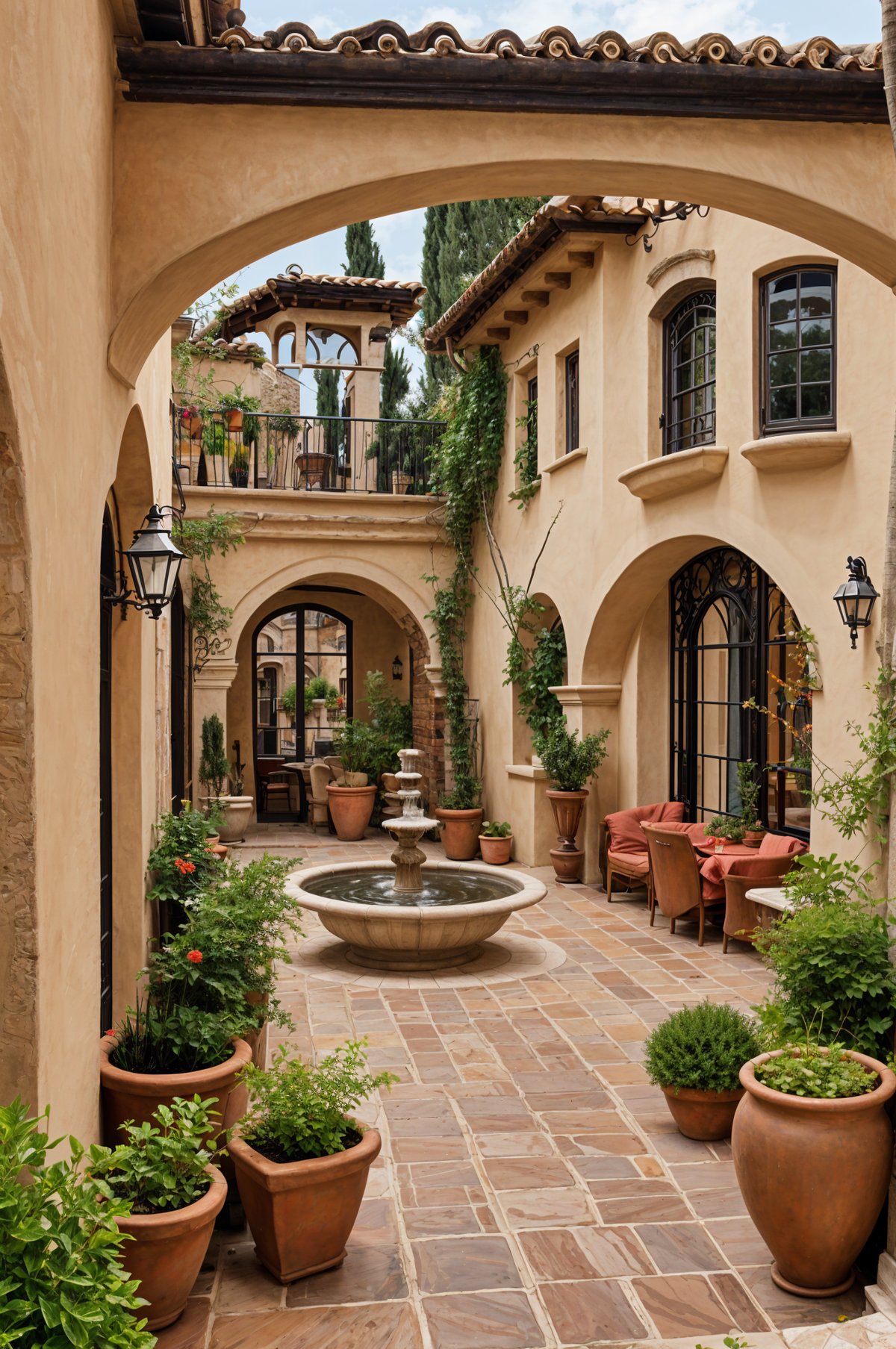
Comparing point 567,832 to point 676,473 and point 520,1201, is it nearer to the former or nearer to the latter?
point 676,473

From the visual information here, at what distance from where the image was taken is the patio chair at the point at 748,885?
8070mm

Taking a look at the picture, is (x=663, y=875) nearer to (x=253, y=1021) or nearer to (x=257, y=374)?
(x=253, y=1021)

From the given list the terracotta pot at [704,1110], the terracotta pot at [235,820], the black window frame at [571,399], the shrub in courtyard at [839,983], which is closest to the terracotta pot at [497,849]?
the terracotta pot at [235,820]

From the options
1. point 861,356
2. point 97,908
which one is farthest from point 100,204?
point 861,356

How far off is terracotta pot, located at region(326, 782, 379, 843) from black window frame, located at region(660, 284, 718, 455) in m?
6.52

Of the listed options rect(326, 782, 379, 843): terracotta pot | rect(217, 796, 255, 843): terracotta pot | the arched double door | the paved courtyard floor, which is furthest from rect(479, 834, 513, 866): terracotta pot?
the paved courtyard floor

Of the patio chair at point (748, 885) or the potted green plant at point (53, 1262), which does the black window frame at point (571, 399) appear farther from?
the potted green plant at point (53, 1262)

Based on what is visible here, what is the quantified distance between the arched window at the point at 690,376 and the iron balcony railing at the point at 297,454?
16.3 feet

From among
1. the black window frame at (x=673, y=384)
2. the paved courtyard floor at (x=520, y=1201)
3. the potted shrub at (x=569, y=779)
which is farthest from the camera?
the potted shrub at (x=569, y=779)

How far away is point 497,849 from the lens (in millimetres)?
12164

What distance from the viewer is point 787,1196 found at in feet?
11.8

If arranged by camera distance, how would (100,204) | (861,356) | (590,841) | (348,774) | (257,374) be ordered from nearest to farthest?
(100,204) < (861,356) < (590,841) < (348,774) < (257,374)

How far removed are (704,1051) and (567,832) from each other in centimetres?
605

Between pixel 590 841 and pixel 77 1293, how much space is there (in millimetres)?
9258
